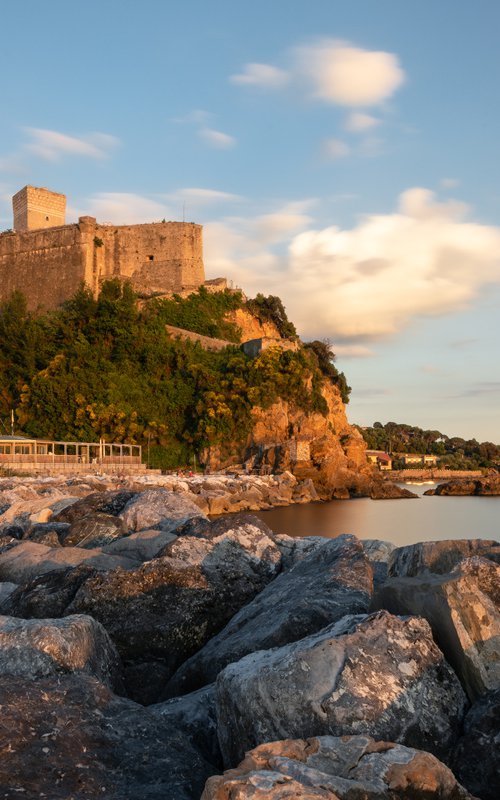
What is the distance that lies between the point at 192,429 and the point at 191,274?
15.3 meters

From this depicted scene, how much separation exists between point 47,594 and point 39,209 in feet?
197

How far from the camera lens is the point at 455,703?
3.69 metres

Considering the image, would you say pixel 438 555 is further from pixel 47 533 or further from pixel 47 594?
pixel 47 533

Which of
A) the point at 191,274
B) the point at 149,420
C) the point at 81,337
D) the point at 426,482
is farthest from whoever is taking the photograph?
the point at 426,482

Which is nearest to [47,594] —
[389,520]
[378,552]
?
[378,552]

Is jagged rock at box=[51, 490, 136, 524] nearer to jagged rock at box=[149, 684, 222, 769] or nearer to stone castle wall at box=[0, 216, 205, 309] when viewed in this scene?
jagged rock at box=[149, 684, 222, 769]

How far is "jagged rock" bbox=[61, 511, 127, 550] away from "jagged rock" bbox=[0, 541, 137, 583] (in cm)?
147

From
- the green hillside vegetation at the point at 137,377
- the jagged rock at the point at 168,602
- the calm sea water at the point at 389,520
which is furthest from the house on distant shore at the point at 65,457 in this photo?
the jagged rock at the point at 168,602

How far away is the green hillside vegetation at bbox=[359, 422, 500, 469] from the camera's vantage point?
104438mm

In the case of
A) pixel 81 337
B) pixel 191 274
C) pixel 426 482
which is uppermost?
pixel 191 274

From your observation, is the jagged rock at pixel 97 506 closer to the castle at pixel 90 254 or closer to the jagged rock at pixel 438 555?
the jagged rock at pixel 438 555

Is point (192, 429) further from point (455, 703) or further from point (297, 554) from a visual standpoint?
point (455, 703)

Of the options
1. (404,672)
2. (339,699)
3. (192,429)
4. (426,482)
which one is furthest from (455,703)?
(426,482)

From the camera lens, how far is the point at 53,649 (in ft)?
14.5
